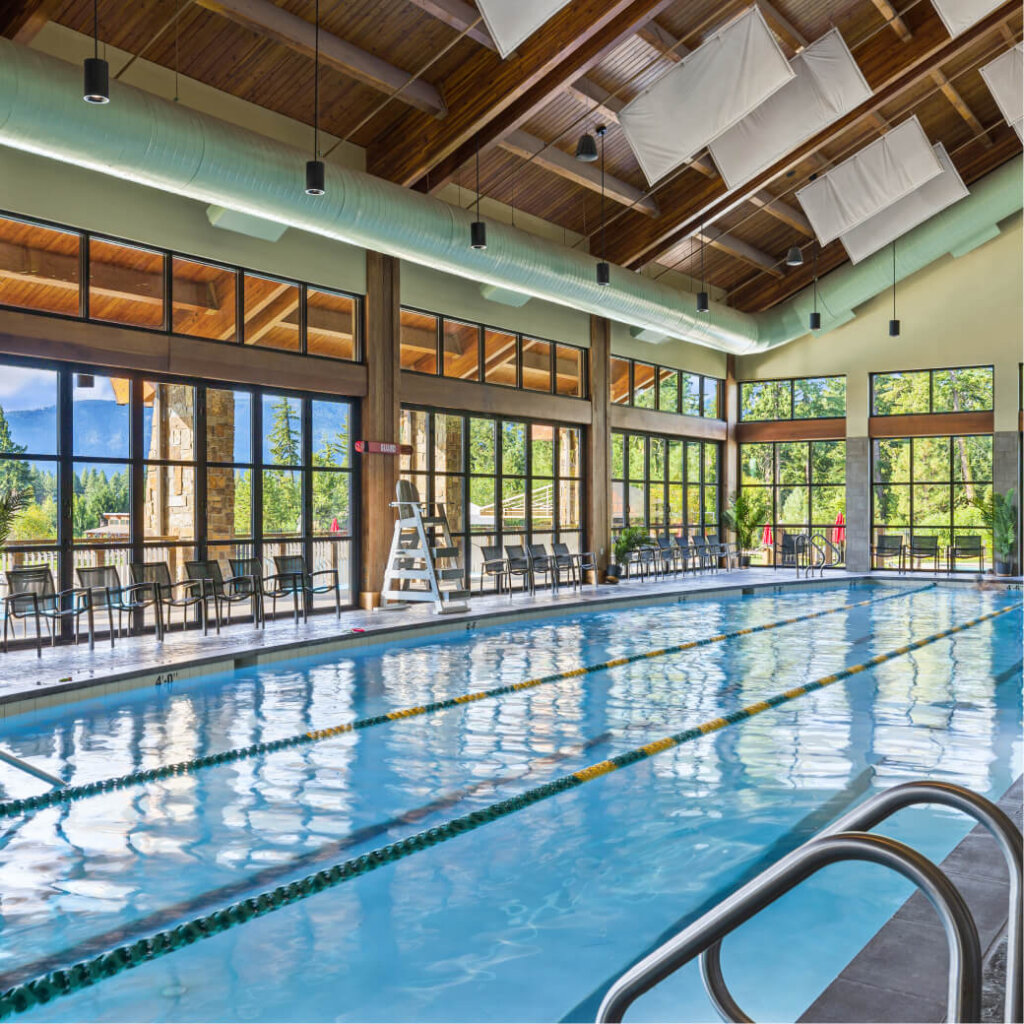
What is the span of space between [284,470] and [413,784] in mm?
6540

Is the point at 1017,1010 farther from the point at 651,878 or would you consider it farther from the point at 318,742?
the point at 318,742

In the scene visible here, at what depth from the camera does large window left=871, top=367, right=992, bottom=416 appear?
1794 centimetres

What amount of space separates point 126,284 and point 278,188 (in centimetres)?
185

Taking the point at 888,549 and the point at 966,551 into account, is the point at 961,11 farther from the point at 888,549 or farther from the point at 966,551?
the point at 966,551

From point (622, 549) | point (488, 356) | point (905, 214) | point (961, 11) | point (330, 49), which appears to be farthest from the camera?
point (622, 549)

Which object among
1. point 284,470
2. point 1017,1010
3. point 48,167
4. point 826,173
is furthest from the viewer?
point 826,173

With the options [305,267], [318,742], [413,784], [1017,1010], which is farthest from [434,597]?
[1017,1010]

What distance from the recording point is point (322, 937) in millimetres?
3387

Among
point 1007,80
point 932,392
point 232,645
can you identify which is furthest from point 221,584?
point 932,392

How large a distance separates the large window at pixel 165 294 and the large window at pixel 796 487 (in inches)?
441

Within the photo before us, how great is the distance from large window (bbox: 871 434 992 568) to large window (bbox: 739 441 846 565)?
0.76 metres

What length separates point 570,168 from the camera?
42.8ft

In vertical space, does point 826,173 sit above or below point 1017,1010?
above

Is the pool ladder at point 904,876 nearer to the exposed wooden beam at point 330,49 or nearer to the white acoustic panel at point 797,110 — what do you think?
the exposed wooden beam at point 330,49
